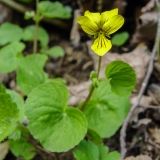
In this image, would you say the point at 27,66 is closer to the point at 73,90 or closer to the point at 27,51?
the point at 73,90

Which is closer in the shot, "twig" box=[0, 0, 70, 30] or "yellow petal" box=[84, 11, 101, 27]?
"yellow petal" box=[84, 11, 101, 27]

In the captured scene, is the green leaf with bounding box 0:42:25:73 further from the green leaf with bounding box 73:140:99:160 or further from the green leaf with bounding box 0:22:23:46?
the green leaf with bounding box 73:140:99:160

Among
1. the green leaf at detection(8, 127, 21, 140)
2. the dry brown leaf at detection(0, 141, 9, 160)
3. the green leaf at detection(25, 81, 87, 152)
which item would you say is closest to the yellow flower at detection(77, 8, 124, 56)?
the green leaf at detection(25, 81, 87, 152)

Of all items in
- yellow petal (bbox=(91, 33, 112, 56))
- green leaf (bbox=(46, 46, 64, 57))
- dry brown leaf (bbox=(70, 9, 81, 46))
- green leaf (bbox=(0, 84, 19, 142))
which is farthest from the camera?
dry brown leaf (bbox=(70, 9, 81, 46))

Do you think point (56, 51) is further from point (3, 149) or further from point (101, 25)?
point (101, 25)

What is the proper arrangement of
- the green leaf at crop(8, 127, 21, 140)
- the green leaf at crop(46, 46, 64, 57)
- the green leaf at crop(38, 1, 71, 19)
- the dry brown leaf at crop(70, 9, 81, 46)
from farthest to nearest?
the dry brown leaf at crop(70, 9, 81, 46), the green leaf at crop(46, 46, 64, 57), the green leaf at crop(38, 1, 71, 19), the green leaf at crop(8, 127, 21, 140)

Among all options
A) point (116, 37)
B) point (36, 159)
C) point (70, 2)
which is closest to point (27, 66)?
point (36, 159)

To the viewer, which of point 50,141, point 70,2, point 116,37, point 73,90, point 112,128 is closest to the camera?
point 50,141
